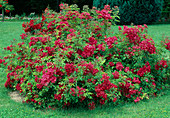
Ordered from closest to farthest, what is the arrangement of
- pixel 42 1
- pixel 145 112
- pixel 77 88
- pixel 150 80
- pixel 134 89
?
pixel 77 88 < pixel 145 112 < pixel 134 89 < pixel 150 80 < pixel 42 1

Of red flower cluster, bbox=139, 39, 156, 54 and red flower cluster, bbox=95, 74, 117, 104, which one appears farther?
red flower cluster, bbox=139, 39, 156, 54

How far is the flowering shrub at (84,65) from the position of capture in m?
3.63

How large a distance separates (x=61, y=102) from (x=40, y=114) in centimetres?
36

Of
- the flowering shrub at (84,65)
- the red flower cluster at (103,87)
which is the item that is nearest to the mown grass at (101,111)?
the flowering shrub at (84,65)

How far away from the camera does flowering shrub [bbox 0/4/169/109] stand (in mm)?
3633

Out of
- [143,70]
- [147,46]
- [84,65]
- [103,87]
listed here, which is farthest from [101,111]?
[147,46]

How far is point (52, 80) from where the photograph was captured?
3.57 m

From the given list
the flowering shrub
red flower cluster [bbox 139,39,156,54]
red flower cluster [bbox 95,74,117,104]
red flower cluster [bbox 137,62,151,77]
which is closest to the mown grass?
the flowering shrub

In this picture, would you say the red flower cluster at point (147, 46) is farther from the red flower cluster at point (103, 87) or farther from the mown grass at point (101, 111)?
the red flower cluster at point (103, 87)

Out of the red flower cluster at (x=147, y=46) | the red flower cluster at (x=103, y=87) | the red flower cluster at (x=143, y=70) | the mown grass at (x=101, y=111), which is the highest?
the red flower cluster at (x=147, y=46)

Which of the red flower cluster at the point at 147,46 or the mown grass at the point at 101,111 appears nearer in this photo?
the mown grass at the point at 101,111

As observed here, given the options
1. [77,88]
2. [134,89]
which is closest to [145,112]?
[134,89]

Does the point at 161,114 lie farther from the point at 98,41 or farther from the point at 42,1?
the point at 42,1

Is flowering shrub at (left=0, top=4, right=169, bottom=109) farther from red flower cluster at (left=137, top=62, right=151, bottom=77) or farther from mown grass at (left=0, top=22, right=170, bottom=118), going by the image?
mown grass at (left=0, top=22, right=170, bottom=118)
